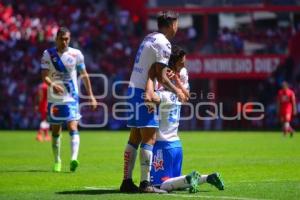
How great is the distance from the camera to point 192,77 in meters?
44.8

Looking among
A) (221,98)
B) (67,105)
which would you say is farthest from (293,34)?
(67,105)

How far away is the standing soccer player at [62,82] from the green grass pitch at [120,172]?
0.87 metres

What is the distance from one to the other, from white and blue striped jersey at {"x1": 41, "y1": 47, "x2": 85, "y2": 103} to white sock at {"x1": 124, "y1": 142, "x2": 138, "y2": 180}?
4.63 metres

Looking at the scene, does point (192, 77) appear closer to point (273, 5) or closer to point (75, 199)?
point (273, 5)

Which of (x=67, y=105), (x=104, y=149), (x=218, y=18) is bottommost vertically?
(x=104, y=149)

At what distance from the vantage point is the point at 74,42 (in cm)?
4534

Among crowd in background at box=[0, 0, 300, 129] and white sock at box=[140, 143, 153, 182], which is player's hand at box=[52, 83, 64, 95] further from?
crowd in background at box=[0, 0, 300, 129]

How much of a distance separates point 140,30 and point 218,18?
450 centimetres

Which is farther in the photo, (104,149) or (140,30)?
(140,30)

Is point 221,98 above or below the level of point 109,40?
below

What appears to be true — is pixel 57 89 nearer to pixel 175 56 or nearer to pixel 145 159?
pixel 175 56

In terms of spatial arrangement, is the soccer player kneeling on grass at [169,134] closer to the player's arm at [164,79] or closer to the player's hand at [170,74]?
the player's hand at [170,74]

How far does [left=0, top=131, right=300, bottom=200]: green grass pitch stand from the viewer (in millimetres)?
11977

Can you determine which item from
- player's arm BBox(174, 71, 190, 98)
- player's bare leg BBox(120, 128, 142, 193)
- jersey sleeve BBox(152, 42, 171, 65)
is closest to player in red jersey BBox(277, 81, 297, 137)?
player's arm BBox(174, 71, 190, 98)
